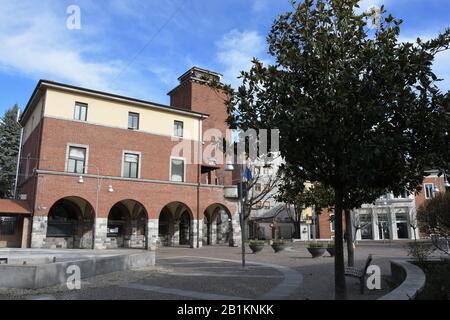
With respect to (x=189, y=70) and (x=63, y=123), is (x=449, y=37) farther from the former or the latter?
(x=189, y=70)

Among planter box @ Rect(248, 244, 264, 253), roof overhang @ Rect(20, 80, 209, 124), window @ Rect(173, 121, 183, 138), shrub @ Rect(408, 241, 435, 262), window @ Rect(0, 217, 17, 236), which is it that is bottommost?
planter box @ Rect(248, 244, 264, 253)

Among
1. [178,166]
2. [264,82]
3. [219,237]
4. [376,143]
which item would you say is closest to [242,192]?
[264,82]

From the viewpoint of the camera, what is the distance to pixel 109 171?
31.6 meters

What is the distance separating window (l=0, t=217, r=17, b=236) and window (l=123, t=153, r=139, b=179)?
873cm

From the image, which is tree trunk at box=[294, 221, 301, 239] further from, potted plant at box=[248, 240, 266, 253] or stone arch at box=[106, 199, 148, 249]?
potted plant at box=[248, 240, 266, 253]

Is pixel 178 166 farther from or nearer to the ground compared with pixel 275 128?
farther from the ground

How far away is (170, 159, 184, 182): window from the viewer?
116ft

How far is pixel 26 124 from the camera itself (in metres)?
37.2

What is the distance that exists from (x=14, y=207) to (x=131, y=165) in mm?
9214

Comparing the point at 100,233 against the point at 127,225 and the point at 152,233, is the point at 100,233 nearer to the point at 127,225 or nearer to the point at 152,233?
the point at 152,233

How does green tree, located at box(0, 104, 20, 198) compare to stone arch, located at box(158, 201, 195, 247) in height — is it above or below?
above

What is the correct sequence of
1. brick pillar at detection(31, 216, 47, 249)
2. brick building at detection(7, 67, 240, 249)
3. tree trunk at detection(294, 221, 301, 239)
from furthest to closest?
tree trunk at detection(294, 221, 301, 239) < brick building at detection(7, 67, 240, 249) < brick pillar at detection(31, 216, 47, 249)

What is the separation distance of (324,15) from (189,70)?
123 ft

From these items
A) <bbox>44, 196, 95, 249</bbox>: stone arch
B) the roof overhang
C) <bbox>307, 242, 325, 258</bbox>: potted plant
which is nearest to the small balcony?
the roof overhang
